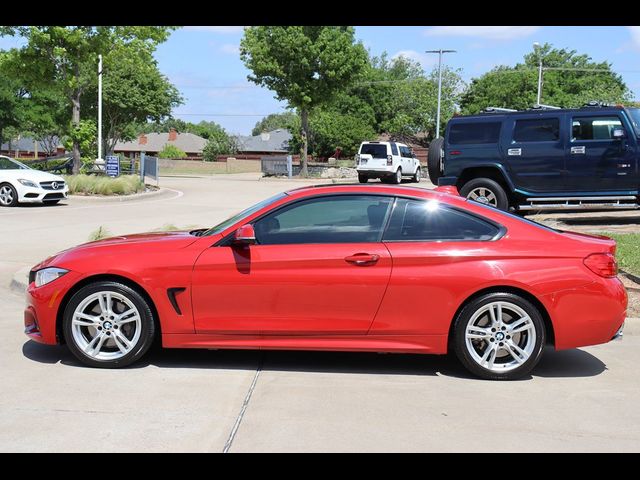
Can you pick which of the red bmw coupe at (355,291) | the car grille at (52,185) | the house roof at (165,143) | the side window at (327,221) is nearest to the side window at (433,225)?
the red bmw coupe at (355,291)

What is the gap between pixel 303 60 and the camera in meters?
36.2

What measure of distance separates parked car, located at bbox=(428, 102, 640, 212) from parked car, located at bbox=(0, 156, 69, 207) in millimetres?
10688

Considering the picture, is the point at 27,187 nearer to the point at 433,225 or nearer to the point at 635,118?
the point at 635,118

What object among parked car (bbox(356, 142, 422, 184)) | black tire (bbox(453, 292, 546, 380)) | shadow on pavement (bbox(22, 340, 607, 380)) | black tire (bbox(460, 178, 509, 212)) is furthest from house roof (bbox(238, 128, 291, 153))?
black tire (bbox(453, 292, 546, 380))

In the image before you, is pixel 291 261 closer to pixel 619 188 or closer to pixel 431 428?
→ pixel 431 428

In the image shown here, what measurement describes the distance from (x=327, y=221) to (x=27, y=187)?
1474 cm

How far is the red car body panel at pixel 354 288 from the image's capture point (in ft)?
17.2

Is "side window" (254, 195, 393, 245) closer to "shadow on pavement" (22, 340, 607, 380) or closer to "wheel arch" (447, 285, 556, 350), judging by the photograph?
"wheel arch" (447, 285, 556, 350)

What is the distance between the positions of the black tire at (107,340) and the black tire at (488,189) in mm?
8647

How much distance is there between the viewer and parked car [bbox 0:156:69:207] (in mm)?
18094

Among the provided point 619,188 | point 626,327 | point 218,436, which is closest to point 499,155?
point 619,188
